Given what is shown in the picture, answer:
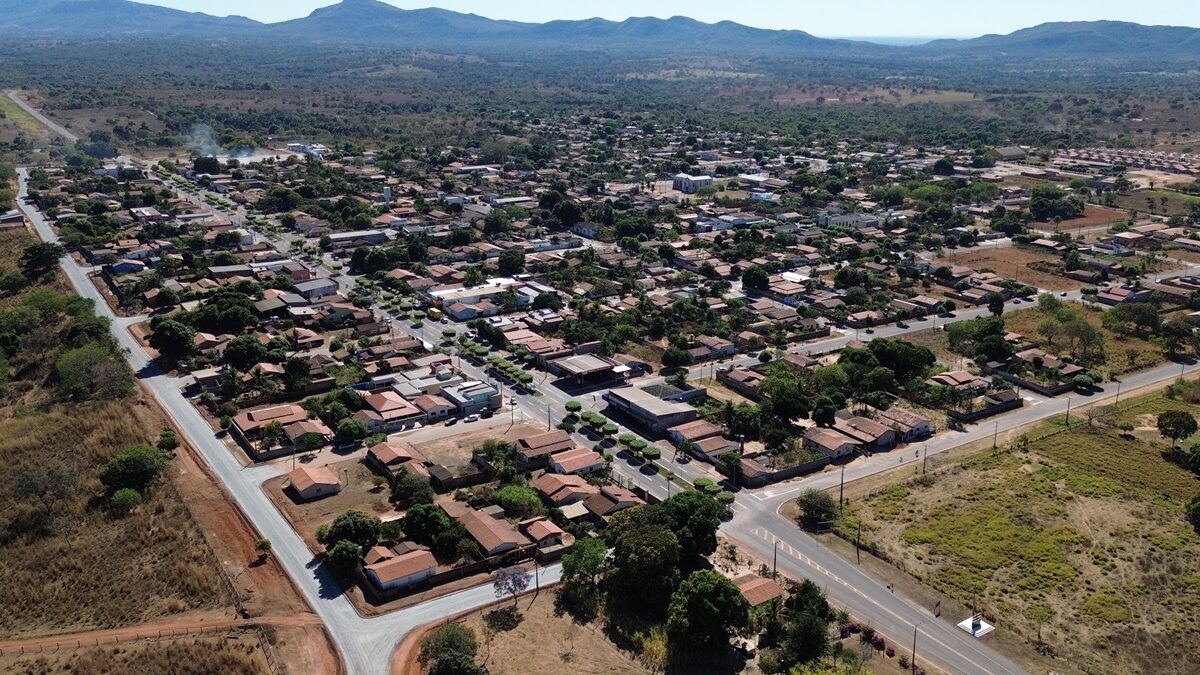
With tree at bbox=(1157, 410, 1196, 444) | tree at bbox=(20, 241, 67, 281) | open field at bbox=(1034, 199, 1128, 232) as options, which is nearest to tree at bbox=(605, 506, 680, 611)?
tree at bbox=(1157, 410, 1196, 444)

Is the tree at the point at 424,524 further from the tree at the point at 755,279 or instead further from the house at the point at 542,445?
the tree at the point at 755,279

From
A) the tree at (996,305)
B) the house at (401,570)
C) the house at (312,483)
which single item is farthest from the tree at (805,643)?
the tree at (996,305)

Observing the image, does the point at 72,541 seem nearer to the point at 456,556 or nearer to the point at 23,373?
the point at 456,556

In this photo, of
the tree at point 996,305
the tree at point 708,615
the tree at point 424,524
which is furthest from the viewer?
the tree at point 996,305

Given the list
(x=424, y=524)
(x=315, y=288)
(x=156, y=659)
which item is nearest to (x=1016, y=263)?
(x=315, y=288)

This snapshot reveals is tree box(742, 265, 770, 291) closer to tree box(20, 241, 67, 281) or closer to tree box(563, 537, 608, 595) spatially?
tree box(563, 537, 608, 595)

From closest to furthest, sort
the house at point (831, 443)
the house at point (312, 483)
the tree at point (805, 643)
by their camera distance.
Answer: the tree at point (805, 643) → the house at point (312, 483) → the house at point (831, 443)

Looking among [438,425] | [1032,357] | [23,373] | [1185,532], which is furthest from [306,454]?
[1032,357]
